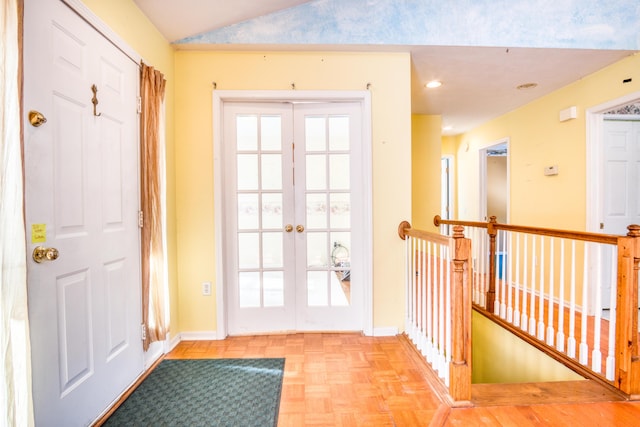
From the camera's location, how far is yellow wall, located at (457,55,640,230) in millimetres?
2986

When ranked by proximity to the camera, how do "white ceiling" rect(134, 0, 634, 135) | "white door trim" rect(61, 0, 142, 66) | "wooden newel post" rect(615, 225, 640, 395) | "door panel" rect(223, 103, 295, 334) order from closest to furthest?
"white door trim" rect(61, 0, 142, 66)
"wooden newel post" rect(615, 225, 640, 395)
"white ceiling" rect(134, 0, 634, 135)
"door panel" rect(223, 103, 295, 334)

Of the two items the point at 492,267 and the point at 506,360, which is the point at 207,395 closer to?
the point at 506,360

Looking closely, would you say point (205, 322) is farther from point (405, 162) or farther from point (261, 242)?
point (405, 162)

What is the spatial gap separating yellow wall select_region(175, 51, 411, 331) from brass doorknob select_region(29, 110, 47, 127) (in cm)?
131

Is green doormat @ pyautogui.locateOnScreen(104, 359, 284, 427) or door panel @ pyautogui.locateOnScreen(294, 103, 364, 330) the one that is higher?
door panel @ pyautogui.locateOnScreen(294, 103, 364, 330)

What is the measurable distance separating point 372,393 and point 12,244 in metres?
1.90

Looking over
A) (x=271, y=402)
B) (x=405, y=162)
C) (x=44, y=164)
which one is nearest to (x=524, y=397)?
(x=271, y=402)

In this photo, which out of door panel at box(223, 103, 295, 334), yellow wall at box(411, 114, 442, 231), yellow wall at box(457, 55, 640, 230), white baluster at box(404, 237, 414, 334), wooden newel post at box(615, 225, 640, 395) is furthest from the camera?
yellow wall at box(411, 114, 442, 231)

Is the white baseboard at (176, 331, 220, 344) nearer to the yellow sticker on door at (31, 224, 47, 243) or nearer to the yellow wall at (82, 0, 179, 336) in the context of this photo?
the yellow wall at (82, 0, 179, 336)

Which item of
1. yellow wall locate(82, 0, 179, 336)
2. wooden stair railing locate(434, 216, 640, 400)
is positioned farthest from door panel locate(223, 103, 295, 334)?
wooden stair railing locate(434, 216, 640, 400)

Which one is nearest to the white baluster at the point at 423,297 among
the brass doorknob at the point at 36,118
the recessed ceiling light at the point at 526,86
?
the brass doorknob at the point at 36,118

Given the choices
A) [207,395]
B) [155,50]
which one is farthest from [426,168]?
[207,395]

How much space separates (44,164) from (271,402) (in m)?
1.67

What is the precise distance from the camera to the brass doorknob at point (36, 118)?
1262 mm
